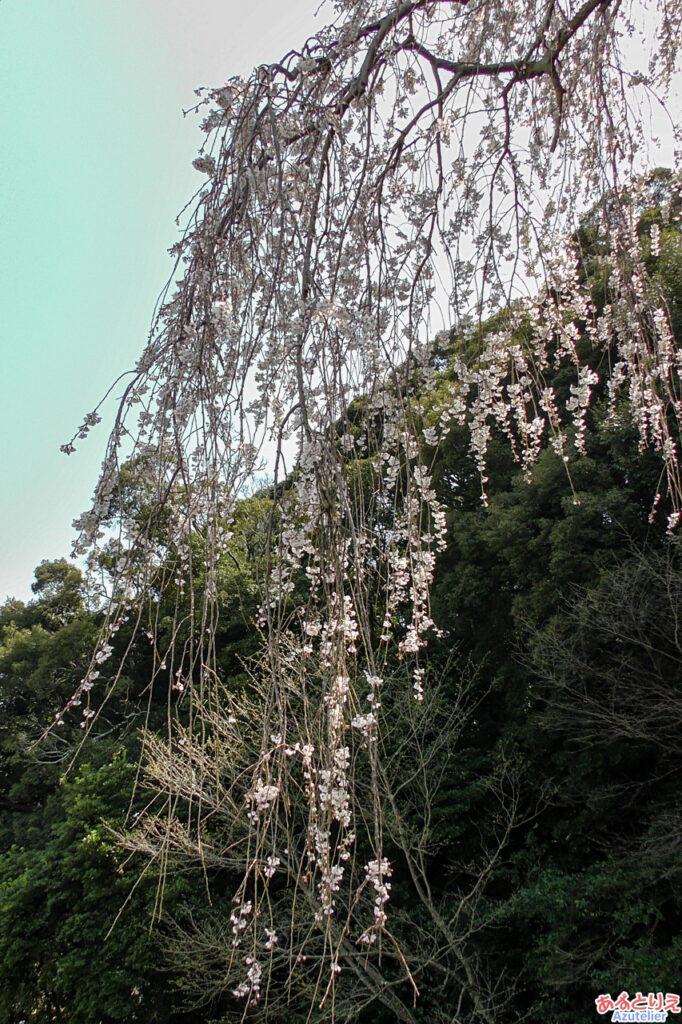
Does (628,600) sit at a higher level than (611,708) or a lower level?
higher

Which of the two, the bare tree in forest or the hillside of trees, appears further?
the hillside of trees

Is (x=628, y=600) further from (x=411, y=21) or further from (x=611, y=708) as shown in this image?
(x=411, y=21)

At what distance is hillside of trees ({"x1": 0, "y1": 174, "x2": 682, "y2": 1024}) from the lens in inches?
184

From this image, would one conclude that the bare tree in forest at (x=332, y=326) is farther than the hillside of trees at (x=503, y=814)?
No

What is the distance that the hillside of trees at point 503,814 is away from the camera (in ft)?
15.3

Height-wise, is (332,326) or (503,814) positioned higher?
(332,326)

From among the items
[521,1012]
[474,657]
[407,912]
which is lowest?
[521,1012]

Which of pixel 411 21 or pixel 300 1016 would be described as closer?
pixel 411 21

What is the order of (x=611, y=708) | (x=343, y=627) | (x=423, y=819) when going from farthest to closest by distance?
(x=423, y=819) → (x=611, y=708) → (x=343, y=627)

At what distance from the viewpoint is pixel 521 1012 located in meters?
4.76

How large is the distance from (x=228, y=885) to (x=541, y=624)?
3425 millimetres

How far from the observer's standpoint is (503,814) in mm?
5820

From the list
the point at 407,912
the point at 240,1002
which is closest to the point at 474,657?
the point at 407,912

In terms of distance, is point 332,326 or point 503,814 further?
point 503,814
